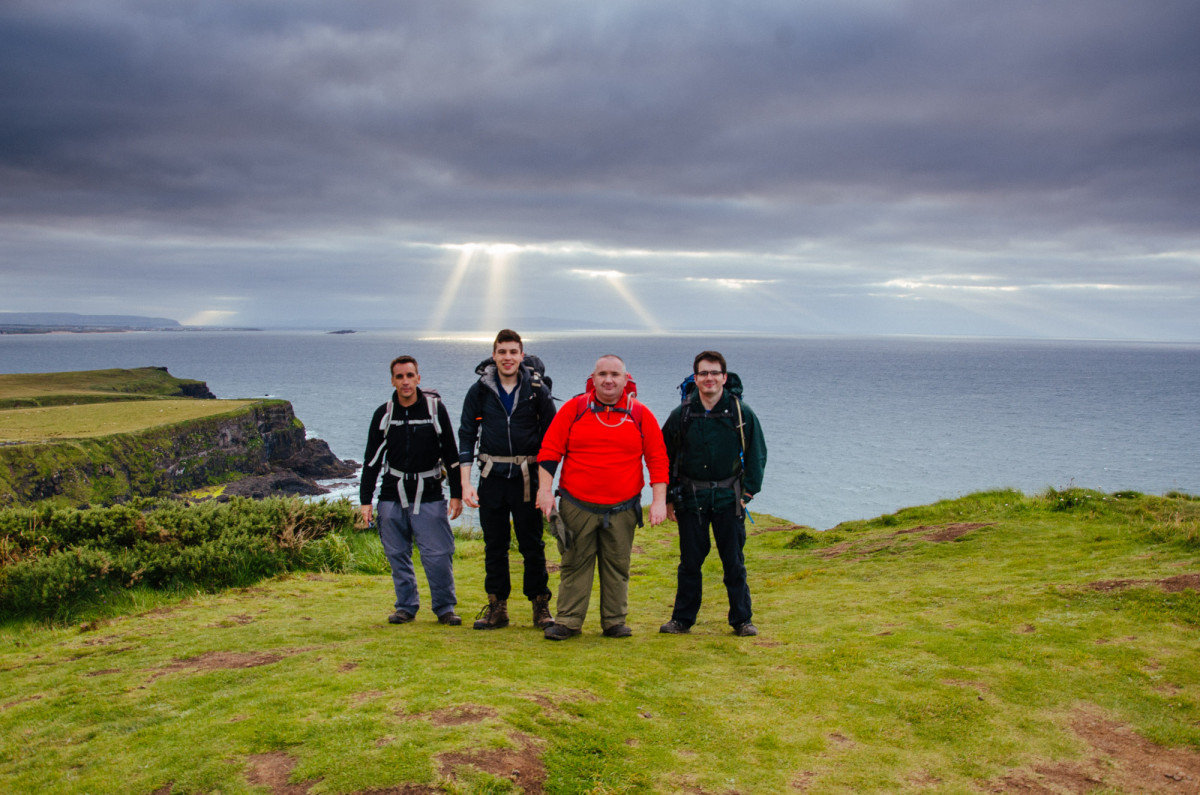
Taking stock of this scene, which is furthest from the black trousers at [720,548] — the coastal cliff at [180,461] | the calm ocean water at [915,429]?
the coastal cliff at [180,461]

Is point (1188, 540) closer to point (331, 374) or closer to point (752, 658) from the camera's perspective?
point (752, 658)

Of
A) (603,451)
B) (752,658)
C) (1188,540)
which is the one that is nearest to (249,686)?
(603,451)

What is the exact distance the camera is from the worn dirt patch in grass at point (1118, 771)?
14.5ft

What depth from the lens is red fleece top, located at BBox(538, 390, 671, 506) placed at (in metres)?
7.11

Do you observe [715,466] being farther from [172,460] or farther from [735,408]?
[172,460]

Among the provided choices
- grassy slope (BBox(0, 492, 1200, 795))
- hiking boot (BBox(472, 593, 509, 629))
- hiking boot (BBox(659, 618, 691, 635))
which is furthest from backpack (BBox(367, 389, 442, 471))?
hiking boot (BBox(659, 618, 691, 635))

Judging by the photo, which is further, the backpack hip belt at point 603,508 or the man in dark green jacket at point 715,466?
the man in dark green jacket at point 715,466

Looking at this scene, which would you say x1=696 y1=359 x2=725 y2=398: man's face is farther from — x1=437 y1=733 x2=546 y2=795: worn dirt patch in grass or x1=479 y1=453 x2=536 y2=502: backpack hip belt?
x1=437 y1=733 x2=546 y2=795: worn dirt patch in grass

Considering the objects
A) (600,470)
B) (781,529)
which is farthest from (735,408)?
(781,529)

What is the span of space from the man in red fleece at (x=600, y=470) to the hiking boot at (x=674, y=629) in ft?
3.63

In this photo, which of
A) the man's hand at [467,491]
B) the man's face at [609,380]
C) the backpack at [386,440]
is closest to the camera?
the man's face at [609,380]

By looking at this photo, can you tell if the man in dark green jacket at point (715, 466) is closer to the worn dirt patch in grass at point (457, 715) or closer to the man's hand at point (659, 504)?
the man's hand at point (659, 504)

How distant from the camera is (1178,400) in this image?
13375 centimetres

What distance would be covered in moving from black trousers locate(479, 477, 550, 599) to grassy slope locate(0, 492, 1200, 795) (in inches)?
23.2
